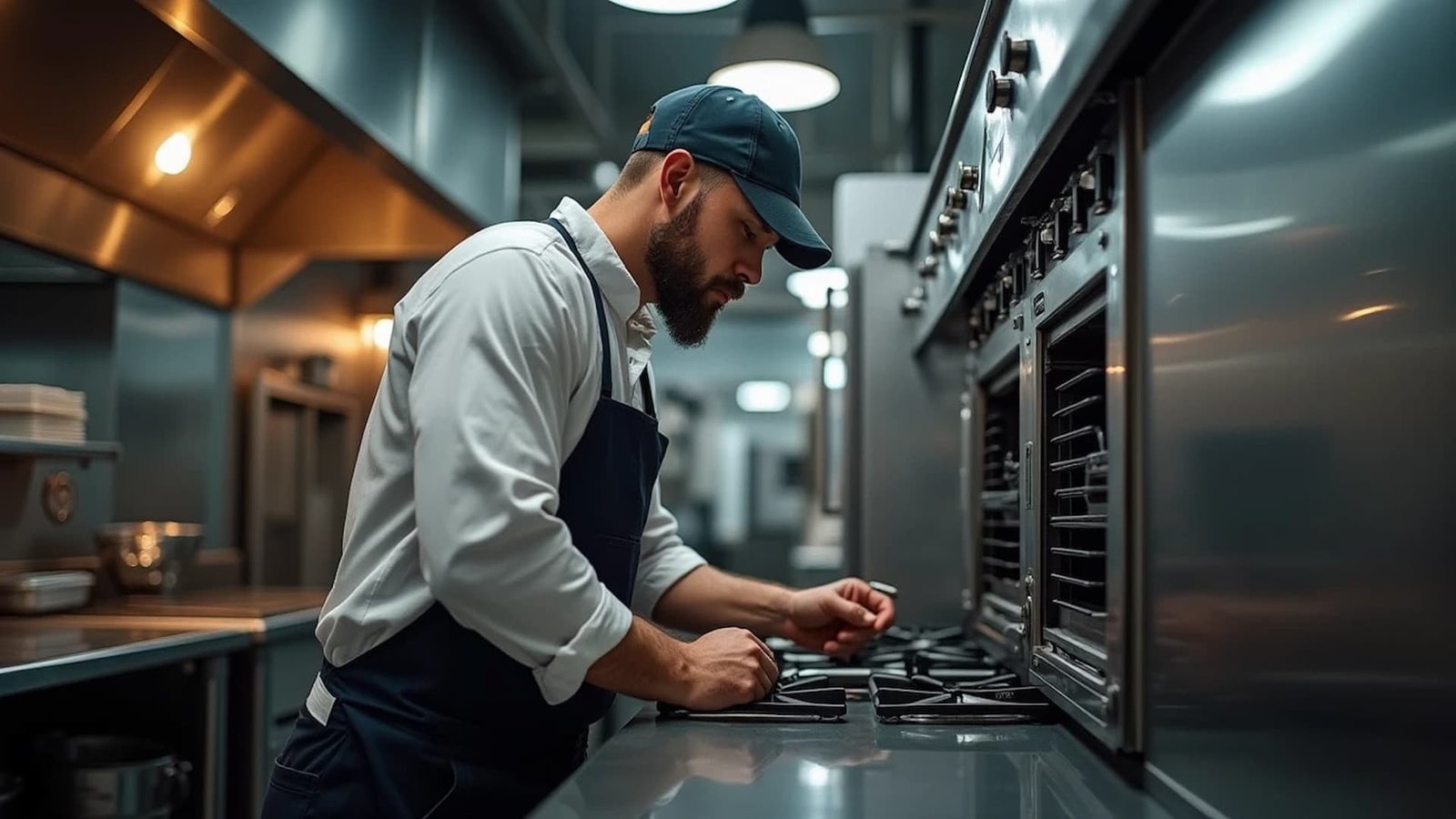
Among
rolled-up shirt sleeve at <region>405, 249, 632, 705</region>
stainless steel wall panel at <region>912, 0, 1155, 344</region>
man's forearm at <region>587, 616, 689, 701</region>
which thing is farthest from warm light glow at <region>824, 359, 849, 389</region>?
rolled-up shirt sleeve at <region>405, 249, 632, 705</region>

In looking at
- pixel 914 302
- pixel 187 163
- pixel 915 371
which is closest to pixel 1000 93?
pixel 914 302

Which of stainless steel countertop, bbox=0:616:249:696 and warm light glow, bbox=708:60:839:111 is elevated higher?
warm light glow, bbox=708:60:839:111

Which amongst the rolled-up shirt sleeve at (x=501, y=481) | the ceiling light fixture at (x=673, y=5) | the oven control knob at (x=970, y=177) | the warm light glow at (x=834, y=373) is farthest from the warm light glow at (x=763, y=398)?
the rolled-up shirt sleeve at (x=501, y=481)

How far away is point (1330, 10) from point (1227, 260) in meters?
0.21

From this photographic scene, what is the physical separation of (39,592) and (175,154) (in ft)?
3.75

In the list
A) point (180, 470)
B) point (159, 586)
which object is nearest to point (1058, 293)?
point (159, 586)

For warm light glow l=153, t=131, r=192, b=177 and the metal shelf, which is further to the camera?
warm light glow l=153, t=131, r=192, b=177

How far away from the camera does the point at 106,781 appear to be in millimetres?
2395

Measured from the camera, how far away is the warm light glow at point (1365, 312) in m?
0.69

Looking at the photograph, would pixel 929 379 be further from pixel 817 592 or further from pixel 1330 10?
pixel 1330 10

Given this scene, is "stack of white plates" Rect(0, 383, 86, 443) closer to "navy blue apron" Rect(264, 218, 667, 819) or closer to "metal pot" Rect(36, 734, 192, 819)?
"metal pot" Rect(36, 734, 192, 819)

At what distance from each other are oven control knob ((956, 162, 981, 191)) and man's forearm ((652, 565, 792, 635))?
66 cm

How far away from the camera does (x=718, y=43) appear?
5816 millimetres

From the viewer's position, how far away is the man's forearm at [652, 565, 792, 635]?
193 centimetres
